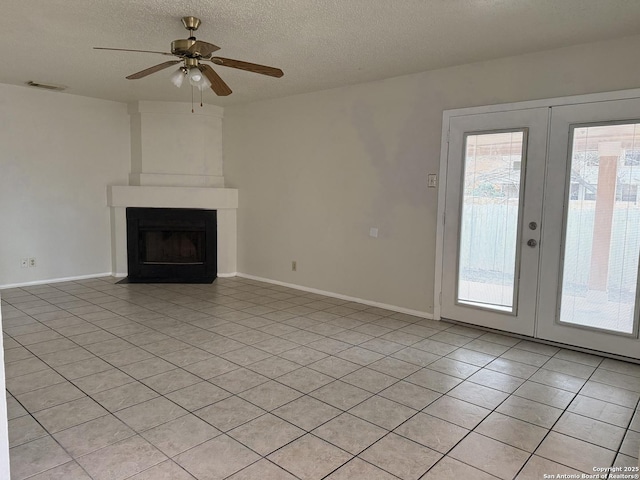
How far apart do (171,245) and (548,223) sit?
483 cm

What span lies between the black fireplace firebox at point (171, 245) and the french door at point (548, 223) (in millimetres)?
3389

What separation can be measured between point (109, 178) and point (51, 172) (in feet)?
2.41

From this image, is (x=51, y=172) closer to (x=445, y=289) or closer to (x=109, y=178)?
(x=109, y=178)

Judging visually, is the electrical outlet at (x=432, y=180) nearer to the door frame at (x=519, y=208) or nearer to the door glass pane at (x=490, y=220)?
the door frame at (x=519, y=208)

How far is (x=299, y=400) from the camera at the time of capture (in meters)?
2.79

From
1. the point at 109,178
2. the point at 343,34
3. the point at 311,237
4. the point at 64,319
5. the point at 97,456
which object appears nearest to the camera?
the point at 97,456

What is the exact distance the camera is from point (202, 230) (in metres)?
6.36

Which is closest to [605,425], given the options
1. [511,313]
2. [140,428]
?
[511,313]

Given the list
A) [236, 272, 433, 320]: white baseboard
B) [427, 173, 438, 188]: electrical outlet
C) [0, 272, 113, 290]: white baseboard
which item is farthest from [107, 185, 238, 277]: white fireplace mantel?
[427, 173, 438, 188]: electrical outlet

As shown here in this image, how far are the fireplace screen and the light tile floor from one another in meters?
1.86

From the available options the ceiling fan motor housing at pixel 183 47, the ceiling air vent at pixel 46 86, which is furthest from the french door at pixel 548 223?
the ceiling air vent at pixel 46 86

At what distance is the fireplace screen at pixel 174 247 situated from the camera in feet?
20.9

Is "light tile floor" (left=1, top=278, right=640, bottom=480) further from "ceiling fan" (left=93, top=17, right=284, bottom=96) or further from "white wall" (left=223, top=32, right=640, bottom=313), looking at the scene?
"ceiling fan" (left=93, top=17, right=284, bottom=96)

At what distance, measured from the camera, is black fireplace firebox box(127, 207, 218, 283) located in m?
6.23
